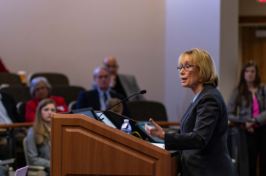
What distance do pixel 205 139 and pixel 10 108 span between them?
9.05ft

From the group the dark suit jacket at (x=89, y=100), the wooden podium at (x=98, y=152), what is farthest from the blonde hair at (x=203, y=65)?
the dark suit jacket at (x=89, y=100)

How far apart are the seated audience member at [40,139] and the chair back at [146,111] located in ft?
3.77

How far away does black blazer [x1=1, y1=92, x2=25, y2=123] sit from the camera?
3.71 meters

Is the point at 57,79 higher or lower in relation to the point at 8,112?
higher

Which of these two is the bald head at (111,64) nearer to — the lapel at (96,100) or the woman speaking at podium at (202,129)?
the lapel at (96,100)

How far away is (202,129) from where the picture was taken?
1.50 m

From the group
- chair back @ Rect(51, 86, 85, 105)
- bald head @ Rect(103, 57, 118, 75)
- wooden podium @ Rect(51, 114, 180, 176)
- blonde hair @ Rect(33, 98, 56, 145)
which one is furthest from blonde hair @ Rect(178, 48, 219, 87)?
bald head @ Rect(103, 57, 118, 75)

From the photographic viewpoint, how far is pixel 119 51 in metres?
5.61

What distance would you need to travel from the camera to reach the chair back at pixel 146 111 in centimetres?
409

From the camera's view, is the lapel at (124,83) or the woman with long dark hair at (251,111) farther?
the lapel at (124,83)

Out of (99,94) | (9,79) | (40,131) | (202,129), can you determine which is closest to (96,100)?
(99,94)

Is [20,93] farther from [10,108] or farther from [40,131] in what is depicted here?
[40,131]

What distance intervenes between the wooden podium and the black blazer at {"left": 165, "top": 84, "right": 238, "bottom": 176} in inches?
4.1

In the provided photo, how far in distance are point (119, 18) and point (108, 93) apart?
188cm
